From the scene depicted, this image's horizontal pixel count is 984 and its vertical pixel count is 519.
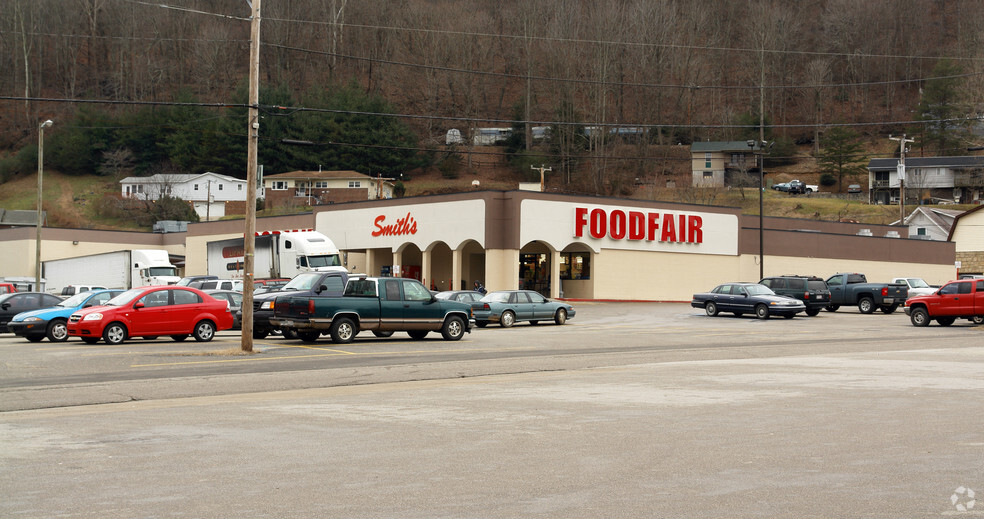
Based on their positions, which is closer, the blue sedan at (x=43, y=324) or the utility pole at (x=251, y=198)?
the utility pole at (x=251, y=198)

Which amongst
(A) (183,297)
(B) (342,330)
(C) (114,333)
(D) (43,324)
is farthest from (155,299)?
(B) (342,330)

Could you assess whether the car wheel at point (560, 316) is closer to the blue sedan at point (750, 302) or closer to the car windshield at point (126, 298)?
the blue sedan at point (750, 302)

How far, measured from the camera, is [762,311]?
39094mm

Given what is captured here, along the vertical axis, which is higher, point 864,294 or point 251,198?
point 251,198

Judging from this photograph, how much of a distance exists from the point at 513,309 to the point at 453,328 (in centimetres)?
827

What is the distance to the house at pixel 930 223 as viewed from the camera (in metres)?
86.9

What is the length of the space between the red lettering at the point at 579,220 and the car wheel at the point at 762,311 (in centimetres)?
1665

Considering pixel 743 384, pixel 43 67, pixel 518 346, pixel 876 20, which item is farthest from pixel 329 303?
pixel 876 20

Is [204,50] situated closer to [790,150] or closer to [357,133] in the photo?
[357,133]

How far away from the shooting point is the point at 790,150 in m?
123

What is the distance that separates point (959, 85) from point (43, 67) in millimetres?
121302

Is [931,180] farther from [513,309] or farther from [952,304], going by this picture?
[513,309]

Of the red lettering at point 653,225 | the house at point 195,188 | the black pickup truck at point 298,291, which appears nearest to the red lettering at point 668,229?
the red lettering at point 653,225

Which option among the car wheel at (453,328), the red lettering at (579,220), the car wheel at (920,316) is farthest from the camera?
the red lettering at (579,220)
